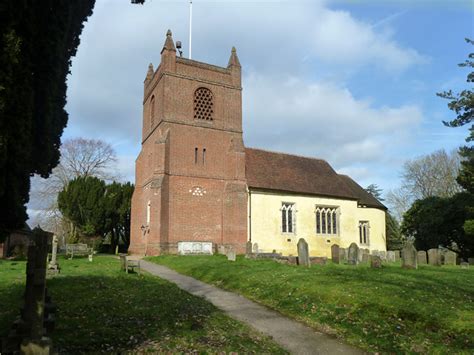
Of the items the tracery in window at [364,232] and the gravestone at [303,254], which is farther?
the tracery in window at [364,232]

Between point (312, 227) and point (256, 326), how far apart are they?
23.6 m

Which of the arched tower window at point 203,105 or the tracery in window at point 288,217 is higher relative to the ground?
the arched tower window at point 203,105

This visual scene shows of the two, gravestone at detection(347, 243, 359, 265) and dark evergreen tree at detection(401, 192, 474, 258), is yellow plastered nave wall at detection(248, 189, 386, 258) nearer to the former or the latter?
dark evergreen tree at detection(401, 192, 474, 258)

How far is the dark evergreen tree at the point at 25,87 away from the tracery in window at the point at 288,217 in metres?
24.0

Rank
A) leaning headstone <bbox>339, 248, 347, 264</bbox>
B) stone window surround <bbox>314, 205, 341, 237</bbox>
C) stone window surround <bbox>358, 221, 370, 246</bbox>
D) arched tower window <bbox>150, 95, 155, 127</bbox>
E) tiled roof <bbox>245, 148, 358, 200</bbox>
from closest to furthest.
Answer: leaning headstone <bbox>339, 248, 347, 264</bbox>, tiled roof <bbox>245, 148, 358, 200</bbox>, arched tower window <bbox>150, 95, 155, 127</bbox>, stone window surround <bbox>314, 205, 341, 237</bbox>, stone window surround <bbox>358, 221, 370, 246</bbox>

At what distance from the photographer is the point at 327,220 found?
32500mm

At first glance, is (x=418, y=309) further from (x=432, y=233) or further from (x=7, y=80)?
(x=432, y=233)

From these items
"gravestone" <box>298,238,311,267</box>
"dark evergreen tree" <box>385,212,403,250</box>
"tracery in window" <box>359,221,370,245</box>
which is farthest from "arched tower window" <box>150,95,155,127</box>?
"dark evergreen tree" <box>385,212,403,250</box>

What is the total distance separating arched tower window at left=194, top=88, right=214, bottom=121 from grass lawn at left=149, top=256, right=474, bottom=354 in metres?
17.2

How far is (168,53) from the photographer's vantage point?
2858 cm

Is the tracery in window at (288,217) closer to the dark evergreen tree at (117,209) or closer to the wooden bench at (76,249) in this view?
the wooden bench at (76,249)

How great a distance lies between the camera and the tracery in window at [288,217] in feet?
99.7

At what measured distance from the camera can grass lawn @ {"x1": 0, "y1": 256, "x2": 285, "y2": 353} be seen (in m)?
6.65

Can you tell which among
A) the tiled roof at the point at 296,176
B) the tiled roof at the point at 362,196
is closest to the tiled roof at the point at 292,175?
the tiled roof at the point at 296,176
